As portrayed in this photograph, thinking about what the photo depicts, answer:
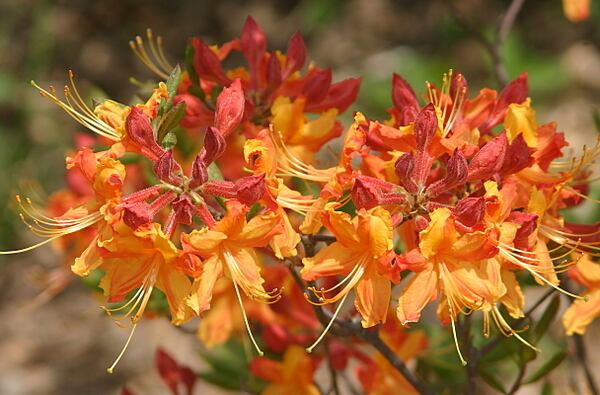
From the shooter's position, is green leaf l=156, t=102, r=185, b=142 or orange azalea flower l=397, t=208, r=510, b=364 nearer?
orange azalea flower l=397, t=208, r=510, b=364

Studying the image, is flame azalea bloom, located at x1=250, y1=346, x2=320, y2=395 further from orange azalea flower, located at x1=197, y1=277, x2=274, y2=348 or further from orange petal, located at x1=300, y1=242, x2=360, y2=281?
orange petal, located at x1=300, y1=242, x2=360, y2=281

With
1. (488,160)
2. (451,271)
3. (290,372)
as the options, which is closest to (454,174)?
(488,160)

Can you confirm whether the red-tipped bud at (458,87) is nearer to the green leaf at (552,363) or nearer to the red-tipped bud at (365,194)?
the red-tipped bud at (365,194)

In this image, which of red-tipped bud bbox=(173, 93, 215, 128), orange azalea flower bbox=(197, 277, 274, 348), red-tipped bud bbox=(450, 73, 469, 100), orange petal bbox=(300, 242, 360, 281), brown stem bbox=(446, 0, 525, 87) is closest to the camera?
orange petal bbox=(300, 242, 360, 281)

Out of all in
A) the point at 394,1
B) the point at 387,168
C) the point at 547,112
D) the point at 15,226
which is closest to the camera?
the point at 387,168

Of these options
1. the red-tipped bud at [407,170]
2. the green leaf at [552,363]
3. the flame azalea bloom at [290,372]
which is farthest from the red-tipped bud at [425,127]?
the flame azalea bloom at [290,372]

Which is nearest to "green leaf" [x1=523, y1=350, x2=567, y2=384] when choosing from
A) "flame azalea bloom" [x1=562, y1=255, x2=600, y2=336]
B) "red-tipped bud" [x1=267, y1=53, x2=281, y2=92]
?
"flame azalea bloom" [x1=562, y1=255, x2=600, y2=336]

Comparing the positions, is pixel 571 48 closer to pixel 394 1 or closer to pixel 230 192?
pixel 394 1

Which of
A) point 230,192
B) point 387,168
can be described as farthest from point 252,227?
point 387,168
